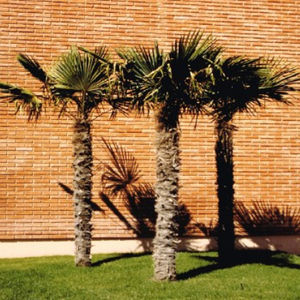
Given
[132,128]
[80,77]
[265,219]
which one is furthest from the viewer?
[265,219]

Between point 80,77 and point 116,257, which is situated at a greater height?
point 80,77

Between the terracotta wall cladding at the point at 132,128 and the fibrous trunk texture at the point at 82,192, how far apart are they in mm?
2152

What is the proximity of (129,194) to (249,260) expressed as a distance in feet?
10.3

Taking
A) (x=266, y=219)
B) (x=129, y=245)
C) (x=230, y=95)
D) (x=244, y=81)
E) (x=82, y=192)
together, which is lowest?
(x=129, y=245)

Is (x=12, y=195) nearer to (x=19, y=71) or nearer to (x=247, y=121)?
(x=19, y=71)

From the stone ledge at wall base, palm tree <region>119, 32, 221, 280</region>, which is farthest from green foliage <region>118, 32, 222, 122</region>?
the stone ledge at wall base

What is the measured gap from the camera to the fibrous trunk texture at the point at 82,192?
789 cm

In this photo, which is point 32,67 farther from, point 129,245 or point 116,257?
point 129,245

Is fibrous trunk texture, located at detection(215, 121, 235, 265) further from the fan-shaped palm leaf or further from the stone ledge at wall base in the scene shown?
the fan-shaped palm leaf

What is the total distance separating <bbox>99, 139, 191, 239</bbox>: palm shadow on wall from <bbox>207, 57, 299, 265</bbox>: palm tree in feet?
6.06

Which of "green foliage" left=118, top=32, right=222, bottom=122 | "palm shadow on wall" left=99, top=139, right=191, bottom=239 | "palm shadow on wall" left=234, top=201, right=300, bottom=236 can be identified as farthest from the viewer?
"palm shadow on wall" left=234, top=201, right=300, bottom=236

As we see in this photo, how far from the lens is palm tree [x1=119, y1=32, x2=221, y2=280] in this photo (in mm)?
6590

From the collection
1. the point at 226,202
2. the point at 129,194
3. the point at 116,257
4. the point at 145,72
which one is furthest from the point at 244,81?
the point at 116,257

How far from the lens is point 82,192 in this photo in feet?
25.9
